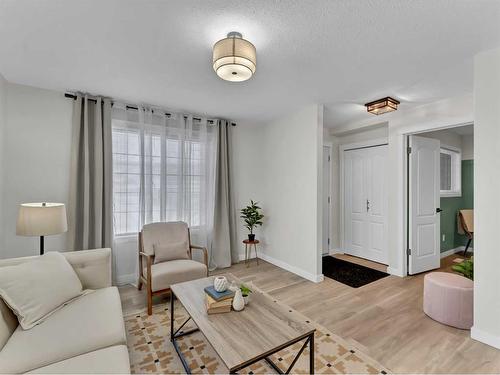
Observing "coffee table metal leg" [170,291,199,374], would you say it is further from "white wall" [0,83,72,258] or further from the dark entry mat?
the dark entry mat

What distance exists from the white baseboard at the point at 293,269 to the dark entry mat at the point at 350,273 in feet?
1.10

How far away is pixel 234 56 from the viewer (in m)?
1.71

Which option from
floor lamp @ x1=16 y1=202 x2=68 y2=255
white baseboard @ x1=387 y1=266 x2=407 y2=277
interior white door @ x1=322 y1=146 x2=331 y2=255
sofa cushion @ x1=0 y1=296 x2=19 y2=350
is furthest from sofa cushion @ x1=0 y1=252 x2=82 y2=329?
interior white door @ x1=322 y1=146 x2=331 y2=255

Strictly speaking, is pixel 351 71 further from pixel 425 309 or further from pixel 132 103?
pixel 132 103

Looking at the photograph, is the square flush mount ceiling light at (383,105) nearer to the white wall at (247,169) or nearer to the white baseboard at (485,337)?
the white wall at (247,169)

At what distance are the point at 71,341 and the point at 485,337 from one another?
10.1 feet

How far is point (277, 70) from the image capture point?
245 cm

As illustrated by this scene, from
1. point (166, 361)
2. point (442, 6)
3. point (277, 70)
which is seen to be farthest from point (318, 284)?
point (442, 6)

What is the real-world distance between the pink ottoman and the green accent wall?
8.61 feet

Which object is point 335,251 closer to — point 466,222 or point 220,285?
point 466,222

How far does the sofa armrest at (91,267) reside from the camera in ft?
7.02

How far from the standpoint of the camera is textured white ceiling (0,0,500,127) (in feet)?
5.33

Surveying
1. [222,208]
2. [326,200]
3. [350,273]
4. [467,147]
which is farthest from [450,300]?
[467,147]

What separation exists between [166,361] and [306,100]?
313 centimetres
